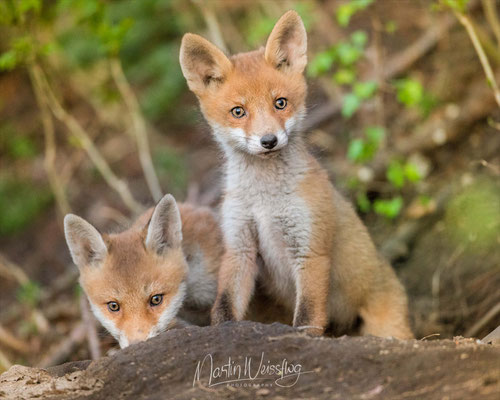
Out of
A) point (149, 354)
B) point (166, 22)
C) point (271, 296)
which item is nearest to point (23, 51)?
point (271, 296)

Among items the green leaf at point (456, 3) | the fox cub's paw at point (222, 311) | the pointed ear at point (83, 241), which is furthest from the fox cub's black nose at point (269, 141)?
the green leaf at point (456, 3)

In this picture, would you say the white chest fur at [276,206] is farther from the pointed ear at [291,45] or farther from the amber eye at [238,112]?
the pointed ear at [291,45]

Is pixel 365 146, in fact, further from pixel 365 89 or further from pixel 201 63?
pixel 201 63

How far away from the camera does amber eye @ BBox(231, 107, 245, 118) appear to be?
4508 millimetres

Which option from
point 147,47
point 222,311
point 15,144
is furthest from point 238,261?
point 147,47

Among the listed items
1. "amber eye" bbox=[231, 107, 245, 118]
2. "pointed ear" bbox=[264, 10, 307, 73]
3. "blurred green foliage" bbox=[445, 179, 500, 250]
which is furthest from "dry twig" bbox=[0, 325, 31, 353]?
"blurred green foliage" bbox=[445, 179, 500, 250]

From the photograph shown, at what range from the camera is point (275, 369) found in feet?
11.0

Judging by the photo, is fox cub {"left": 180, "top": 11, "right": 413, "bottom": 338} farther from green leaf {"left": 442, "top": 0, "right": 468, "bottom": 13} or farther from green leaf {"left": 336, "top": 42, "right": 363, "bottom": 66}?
green leaf {"left": 336, "top": 42, "right": 363, "bottom": 66}

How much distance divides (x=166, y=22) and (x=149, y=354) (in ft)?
30.2

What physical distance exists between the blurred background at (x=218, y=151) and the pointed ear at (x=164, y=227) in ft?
2.16

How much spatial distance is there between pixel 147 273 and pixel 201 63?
168cm

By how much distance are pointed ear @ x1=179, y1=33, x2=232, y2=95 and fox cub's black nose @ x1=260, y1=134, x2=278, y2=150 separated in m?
0.73

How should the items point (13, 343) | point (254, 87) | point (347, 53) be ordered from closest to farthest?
point (254, 87), point (347, 53), point (13, 343)

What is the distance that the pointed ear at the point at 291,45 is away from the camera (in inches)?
187
